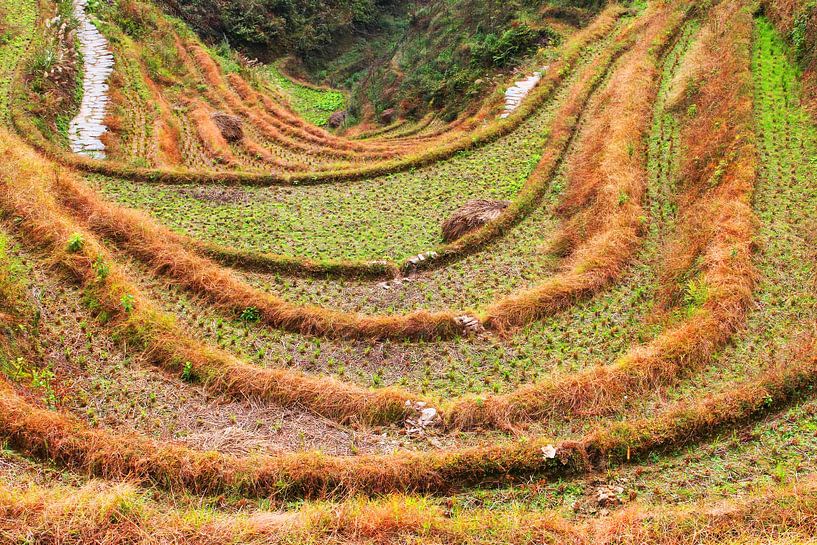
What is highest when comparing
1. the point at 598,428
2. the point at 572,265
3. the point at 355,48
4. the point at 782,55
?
the point at 355,48

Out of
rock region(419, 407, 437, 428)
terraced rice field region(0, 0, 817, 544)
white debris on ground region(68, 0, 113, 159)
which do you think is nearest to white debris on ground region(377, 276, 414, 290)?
terraced rice field region(0, 0, 817, 544)

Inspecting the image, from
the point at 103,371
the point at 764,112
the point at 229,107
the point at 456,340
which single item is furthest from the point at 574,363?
the point at 229,107

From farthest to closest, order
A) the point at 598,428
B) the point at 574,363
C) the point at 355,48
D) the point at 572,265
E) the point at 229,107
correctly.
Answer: the point at 355,48 < the point at 229,107 < the point at 572,265 < the point at 574,363 < the point at 598,428

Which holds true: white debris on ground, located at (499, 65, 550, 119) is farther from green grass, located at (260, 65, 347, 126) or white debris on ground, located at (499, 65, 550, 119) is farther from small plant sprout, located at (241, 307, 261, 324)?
green grass, located at (260, 65, 347, 126)

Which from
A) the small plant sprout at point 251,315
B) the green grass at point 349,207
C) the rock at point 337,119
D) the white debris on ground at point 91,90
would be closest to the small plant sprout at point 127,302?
the small plant sprout at point 251,315

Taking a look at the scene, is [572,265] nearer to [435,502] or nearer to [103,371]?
[435,502]

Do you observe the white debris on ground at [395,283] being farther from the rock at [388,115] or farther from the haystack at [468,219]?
the rock at [388,115]
